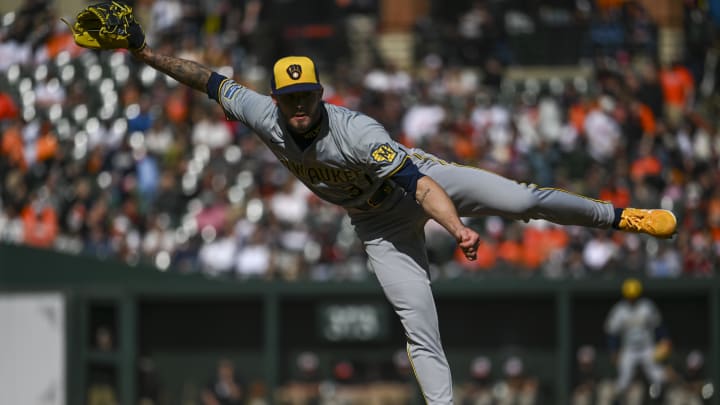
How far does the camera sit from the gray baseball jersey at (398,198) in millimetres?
6699

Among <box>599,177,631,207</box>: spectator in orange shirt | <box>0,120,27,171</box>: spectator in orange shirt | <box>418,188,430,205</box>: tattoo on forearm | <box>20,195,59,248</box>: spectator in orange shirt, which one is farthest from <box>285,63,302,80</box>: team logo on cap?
<box>0,120,27,171</box>: spectator in orange shirt

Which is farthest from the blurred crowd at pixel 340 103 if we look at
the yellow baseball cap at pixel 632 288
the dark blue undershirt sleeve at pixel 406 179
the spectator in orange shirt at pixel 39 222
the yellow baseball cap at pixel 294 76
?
the yellow baseball cap at pixel 294 76

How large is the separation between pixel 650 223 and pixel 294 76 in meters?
2.20

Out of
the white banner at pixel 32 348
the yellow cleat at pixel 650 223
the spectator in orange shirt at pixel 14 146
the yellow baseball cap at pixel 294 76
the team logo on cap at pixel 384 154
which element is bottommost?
the white banner at pixel 32 348

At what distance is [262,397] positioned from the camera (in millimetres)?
13758

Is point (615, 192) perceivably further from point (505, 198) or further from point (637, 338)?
point (505, 198)

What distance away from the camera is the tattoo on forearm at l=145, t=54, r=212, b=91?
7.07 m

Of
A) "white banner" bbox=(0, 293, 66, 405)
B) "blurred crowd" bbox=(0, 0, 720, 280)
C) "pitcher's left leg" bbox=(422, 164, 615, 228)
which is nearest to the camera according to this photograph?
"pitcher's left leg" bbox=(422, 164, 615, 228)

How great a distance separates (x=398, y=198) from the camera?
715 cm

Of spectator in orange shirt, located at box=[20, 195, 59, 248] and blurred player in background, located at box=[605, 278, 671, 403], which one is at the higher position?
spectator in orange shirt, located at box=[20, 195, 59, 248]

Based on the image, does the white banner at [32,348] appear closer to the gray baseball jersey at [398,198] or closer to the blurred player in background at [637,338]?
the blurred player in background at [637,338]

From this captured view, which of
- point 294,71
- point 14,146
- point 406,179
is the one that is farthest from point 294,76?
point 14,146

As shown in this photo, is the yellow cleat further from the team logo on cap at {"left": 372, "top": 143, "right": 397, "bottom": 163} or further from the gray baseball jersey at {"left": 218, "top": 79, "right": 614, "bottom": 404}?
the team logo on cap at {"left": 372, "top": 143, "right": 397, "bottom": 163}

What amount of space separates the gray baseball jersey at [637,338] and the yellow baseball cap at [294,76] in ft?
27.5
